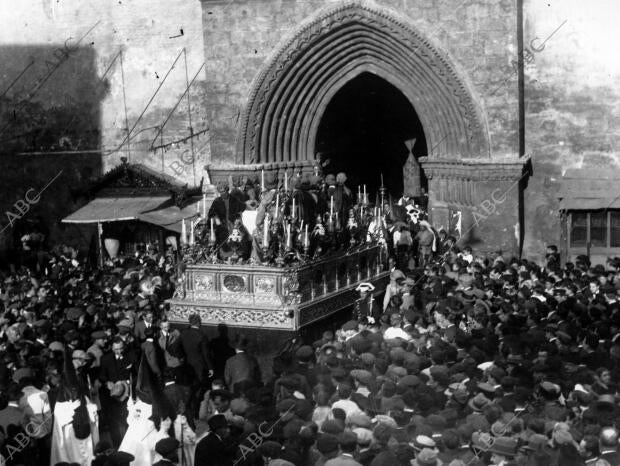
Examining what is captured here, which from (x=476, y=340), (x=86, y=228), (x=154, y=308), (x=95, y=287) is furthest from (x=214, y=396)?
(x=86, y=228)

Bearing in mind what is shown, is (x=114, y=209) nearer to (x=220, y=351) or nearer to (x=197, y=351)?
(x=220, y=351)

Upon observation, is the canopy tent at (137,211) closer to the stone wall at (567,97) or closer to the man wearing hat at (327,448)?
the stone wall at (567,97)

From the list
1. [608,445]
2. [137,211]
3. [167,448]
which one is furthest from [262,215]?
[608,445]

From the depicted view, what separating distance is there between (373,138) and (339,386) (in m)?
15.9

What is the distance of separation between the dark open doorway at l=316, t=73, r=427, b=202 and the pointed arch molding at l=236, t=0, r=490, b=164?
1.16m

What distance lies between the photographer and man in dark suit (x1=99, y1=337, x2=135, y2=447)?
37.6ft

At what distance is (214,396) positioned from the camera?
11.0 m

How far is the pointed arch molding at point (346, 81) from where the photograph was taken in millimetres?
21250

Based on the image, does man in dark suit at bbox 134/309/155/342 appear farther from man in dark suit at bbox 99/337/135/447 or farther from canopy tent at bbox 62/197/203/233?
canopy tent at bbox 62/197/203/233

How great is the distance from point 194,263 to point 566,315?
495 cm

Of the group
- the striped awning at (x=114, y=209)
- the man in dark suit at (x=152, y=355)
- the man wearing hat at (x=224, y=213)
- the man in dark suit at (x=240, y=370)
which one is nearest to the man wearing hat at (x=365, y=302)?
the man wearing hat at (x=224, y=213)

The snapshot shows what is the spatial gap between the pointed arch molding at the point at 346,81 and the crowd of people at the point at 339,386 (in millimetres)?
6155

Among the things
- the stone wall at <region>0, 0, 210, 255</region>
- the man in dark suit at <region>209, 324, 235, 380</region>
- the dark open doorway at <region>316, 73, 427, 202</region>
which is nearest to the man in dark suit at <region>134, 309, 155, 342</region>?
the man in dark suit at <region>209, 324, 235, 380</region>

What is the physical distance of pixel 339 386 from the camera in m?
10.4
